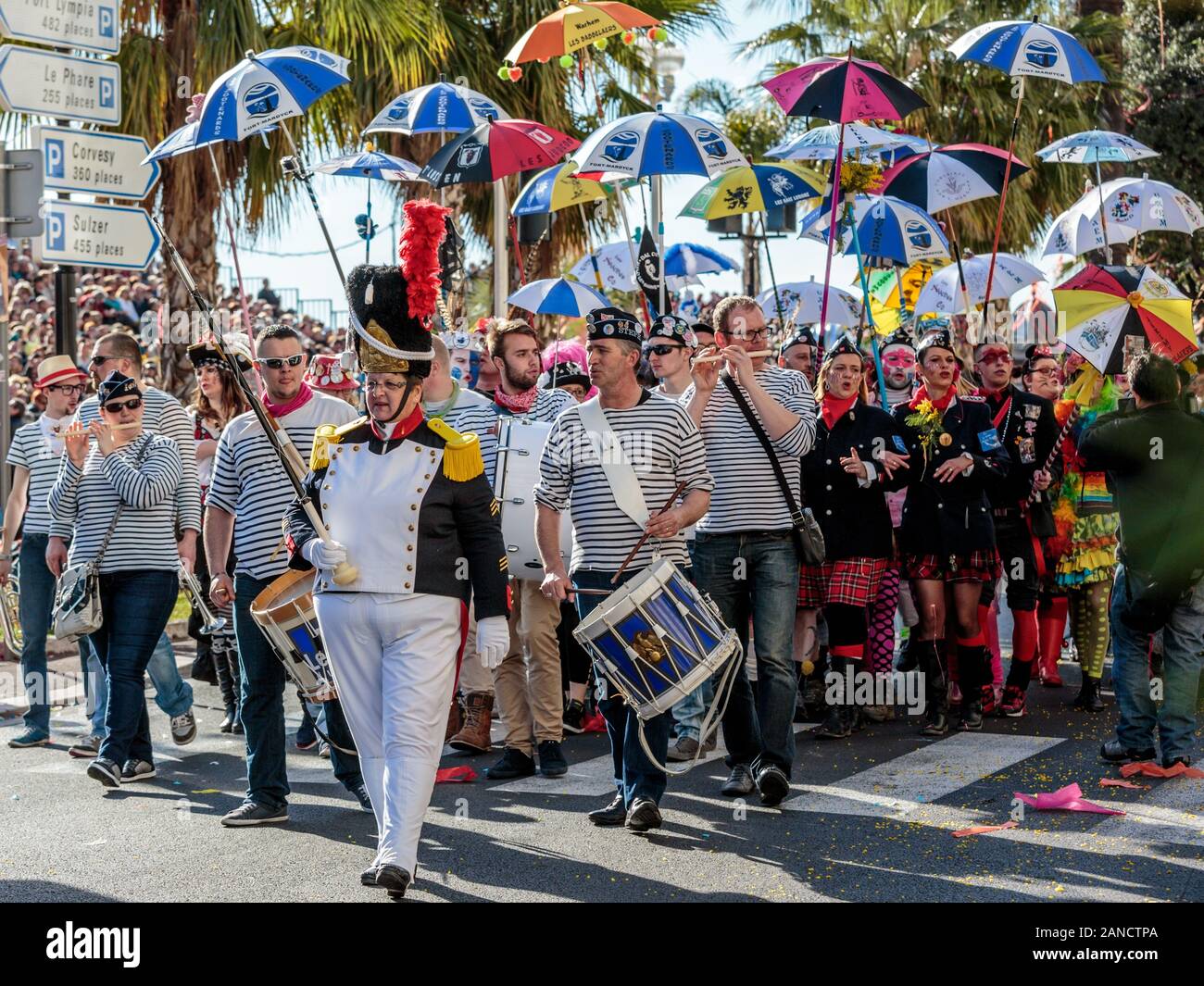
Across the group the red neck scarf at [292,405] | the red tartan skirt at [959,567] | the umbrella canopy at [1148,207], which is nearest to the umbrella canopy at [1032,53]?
the umbrella canopy at [1148,207]

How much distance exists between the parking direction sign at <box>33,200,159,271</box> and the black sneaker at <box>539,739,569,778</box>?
536cm

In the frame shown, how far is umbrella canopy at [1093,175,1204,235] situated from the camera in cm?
1232

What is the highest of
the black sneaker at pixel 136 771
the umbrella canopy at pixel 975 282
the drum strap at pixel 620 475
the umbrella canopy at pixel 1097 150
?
the umbrella canopy at pixel 1097 150

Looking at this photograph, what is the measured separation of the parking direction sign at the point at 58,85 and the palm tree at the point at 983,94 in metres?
11.8

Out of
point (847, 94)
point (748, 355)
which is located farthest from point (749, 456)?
point (847, 94)

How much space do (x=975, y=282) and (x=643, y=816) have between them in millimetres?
8578

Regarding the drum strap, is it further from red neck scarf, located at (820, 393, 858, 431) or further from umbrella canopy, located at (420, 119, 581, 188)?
umbrella canopy, located at (420, 119, 581, 188)

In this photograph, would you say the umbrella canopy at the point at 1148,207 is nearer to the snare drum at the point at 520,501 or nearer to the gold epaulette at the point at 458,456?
the snare drum at the point at 520,501

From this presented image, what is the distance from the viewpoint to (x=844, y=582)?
28.2 ft

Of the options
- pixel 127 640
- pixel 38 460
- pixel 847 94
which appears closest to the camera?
pixel 127 640

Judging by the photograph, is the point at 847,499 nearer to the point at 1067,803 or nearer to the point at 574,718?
the point at 574,718

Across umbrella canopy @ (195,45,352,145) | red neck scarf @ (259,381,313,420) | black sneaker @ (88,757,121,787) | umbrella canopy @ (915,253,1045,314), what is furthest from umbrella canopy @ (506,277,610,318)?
black sneaker @ (88,757,121,787)

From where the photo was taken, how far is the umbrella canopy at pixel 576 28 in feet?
34.8
